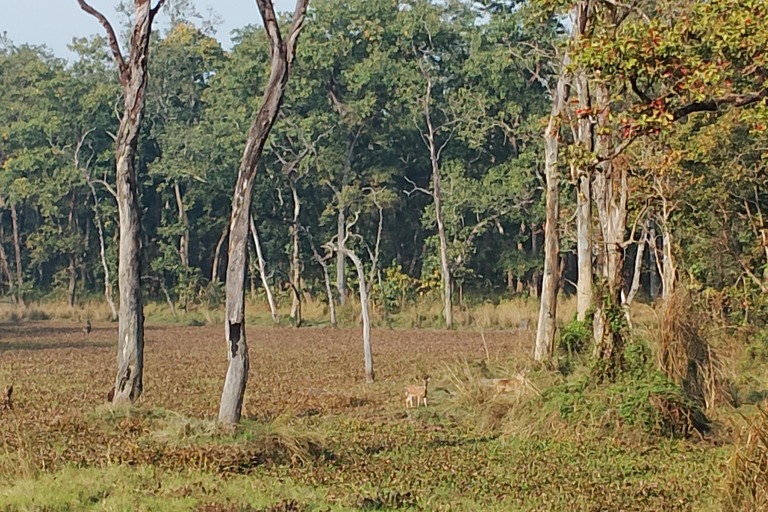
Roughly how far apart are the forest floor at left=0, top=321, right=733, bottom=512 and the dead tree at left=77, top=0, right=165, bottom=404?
2.73 ft

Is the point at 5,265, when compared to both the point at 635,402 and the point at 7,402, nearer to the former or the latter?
the point at 7,402

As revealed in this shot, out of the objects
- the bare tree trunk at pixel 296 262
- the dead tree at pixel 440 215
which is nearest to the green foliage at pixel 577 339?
the dead tree at pixel 440 215

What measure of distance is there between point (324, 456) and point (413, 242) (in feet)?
132

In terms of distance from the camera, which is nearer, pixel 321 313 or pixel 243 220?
pixel 243 220

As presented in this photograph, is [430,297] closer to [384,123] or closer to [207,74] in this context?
[384,123]

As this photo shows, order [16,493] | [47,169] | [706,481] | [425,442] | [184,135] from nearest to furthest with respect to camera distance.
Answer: [16,493] → [706,481] → [425,442] → [184,135] → [47,169]

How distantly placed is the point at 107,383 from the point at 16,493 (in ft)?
33.3

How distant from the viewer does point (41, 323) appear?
40938mm

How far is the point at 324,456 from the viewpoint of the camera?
35.1ft

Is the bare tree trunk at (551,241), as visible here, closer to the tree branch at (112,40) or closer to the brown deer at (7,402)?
the tree branch at (112,40)

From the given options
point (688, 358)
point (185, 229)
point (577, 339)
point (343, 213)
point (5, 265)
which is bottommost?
point (688, 358)

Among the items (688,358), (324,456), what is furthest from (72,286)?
(324,456)

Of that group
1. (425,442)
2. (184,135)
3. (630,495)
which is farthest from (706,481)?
(184,135)

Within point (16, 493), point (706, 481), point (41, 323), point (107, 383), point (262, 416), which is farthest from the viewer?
point (41, 323)
